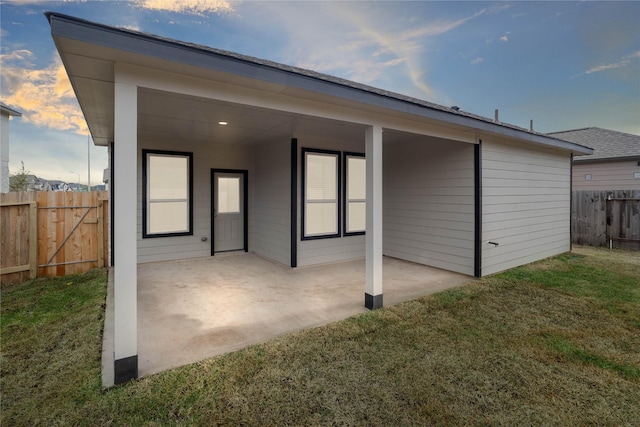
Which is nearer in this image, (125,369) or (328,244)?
(125,369)

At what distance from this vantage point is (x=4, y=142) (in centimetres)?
1106

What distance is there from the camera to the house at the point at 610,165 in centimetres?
1041

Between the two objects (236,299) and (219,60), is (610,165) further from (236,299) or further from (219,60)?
(219,60)

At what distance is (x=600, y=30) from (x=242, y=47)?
1138 centimetres

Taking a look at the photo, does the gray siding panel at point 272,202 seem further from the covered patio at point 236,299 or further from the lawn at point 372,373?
the lawn at point 372,373

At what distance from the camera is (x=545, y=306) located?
12.9 ft

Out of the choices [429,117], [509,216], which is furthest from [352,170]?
[509,216]

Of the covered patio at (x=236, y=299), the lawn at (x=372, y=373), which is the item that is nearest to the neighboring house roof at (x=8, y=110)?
the covered patio at (x=236, y=299)

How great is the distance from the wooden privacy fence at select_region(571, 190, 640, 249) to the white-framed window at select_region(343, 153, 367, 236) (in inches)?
268

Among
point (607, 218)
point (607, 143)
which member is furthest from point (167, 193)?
point (607, 143)

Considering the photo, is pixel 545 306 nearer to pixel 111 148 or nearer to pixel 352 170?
pixel 352 170

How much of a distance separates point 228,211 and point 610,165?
44.9 feet

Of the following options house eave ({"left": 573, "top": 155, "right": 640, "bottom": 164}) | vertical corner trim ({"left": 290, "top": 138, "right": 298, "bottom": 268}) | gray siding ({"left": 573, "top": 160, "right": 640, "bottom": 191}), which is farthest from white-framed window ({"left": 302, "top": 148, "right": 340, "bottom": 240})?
gray siding ({"left": 573, "top": 160, "right": 640, "bottom": 191})

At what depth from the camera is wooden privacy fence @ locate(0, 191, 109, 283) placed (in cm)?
473
